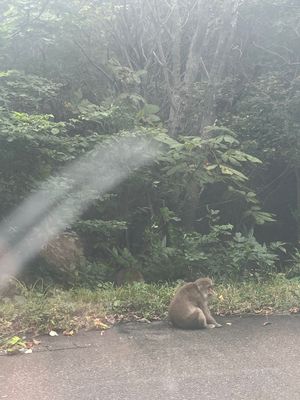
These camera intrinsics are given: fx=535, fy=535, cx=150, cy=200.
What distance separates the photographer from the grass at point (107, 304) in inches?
235

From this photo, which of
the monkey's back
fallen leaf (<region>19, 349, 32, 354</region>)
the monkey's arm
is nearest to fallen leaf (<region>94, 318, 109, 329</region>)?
the monkey's back

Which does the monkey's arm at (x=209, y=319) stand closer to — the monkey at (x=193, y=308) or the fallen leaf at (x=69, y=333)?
the monkey at (x=193, y=308)

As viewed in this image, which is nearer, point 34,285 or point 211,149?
point 34,285

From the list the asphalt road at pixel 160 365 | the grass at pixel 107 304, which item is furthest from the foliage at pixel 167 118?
the asphalt road at pixel 160 365

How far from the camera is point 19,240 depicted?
793cm

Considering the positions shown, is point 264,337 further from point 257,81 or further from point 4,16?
point 4,16

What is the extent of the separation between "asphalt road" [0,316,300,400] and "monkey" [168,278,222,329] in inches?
4.3

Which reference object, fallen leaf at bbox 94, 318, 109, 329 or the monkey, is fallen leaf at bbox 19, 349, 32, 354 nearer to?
fallen leaf at bbox 94, 318, 109, 329

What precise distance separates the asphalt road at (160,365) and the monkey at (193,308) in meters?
0.11

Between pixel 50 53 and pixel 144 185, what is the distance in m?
3.19

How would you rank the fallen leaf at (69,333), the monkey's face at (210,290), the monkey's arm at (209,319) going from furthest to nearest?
the monkey's face at (210,290)
the monkey's arm at (209,319)
the fallen leaf at (69,333)

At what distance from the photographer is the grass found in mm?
5957

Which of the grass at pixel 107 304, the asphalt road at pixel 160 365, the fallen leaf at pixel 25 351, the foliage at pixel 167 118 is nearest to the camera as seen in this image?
the asphalt road at pixel 160 365

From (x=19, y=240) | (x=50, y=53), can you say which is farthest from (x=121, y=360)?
(x=50, y=53)
